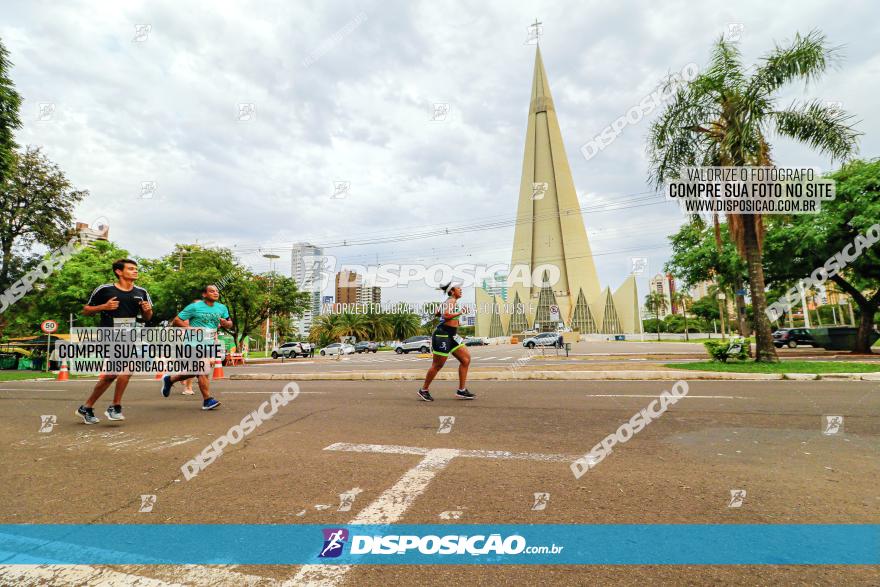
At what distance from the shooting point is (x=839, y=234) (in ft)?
54.1

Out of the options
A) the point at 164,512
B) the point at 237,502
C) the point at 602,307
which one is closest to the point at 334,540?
the point at 237,502

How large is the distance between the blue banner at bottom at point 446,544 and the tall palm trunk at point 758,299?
40.3 ft

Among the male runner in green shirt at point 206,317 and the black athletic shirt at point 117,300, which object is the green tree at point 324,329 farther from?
the black athletic shirt at point 117,300

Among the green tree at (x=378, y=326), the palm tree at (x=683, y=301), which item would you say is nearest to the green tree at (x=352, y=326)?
the green tree at (x=378, y=326)

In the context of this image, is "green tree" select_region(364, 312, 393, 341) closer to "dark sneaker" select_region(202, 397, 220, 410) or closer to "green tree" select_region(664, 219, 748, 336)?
"green tree" select_region(664, 219, 748, 336)

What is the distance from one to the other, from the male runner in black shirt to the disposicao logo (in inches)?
178

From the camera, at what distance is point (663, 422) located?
5.04 meters

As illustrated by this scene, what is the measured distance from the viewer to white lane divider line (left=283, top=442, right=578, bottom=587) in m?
1.91

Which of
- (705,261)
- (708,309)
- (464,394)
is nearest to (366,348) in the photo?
(705,261)

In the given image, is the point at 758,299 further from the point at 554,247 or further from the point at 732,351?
the point at 554,247

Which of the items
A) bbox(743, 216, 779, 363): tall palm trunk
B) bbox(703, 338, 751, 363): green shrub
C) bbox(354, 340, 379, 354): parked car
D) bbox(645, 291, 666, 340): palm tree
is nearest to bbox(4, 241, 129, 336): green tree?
bbox(354, 340, 379, 354): parked car

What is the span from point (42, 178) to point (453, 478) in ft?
105

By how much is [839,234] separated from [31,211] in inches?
1550

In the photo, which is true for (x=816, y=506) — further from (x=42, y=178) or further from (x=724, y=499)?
(x=42, y=178)
